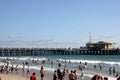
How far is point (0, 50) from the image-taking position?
321ft

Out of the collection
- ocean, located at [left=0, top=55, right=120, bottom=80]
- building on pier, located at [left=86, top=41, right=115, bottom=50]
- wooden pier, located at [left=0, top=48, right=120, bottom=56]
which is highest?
building on pier, located at [left=86, top=41, right=115, bottom=50]

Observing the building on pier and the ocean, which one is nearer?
the ocean

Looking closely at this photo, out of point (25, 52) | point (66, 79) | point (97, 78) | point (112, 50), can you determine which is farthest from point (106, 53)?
point (97, 78)

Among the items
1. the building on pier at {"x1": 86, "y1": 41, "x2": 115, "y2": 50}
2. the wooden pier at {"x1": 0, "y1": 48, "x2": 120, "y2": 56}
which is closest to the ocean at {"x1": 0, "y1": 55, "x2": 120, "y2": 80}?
the wooden pier at {"x1": 0, "y1": 48, "x2": 120, "y2": 56}

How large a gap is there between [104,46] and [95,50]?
11.3 ft

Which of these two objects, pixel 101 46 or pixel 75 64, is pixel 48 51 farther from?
pixel 75 64

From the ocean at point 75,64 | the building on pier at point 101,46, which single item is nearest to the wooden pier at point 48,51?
the building on pier at point 101,46

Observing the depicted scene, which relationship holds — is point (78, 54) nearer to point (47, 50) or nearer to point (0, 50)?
point (47, 50)

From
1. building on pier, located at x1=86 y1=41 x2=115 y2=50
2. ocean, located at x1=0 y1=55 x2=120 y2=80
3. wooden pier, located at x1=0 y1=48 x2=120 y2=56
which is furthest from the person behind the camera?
building on pier, located at x1=86 y1=41 x2=115 y2=50

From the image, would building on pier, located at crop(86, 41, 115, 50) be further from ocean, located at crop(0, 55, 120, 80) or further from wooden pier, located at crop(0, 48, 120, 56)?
ocean, located at crop(0, 55, 120, 80)

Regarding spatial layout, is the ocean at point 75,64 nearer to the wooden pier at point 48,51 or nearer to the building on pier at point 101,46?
the wooden pier at point 48,51

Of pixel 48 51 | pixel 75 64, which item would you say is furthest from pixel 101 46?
pixel 75 64

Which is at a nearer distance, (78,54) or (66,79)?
(66,79)

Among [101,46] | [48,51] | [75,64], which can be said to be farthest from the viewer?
[48,51]
